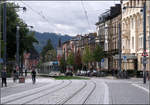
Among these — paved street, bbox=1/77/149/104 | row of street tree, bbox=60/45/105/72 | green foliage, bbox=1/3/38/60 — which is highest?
green foliage, bbox=1/3/38/60

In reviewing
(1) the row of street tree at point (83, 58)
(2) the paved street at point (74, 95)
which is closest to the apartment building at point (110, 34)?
(1) the row of street tree at point (83, 58)

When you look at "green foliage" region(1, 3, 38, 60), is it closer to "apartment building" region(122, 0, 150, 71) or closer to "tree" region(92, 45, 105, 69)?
"tree" region(92, 45, 105, 69)

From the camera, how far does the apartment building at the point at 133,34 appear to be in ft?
229

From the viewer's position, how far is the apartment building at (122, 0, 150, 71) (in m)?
69.7

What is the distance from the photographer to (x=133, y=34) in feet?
241

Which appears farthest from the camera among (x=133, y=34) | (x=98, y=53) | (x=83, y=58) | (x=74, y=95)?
(x=83, y=58)

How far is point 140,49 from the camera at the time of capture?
69.8 meters

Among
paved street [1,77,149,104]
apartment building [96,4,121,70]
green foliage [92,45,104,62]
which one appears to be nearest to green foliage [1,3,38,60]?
green foliage [92,45,104,62]

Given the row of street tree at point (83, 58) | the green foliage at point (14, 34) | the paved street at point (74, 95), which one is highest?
the green foliage at point (14, 34)

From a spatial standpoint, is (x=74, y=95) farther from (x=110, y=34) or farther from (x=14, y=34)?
(x=110, y=34)

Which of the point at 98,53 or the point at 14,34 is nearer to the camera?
the point at 14,34

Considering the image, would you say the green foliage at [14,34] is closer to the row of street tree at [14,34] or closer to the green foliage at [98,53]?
the row of street tree at [14,34]

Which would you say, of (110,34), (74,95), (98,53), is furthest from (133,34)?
(74,95)

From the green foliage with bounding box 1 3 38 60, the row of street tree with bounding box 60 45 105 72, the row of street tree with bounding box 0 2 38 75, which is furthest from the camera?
the row of street tree with bounding box 60 45 105 72
